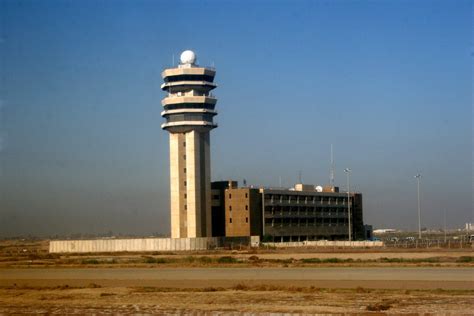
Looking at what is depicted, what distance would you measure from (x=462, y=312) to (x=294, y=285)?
1659 centimetres

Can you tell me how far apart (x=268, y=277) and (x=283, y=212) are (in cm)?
10201

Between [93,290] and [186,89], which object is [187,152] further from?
[93,290]

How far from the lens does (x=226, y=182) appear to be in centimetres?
15500

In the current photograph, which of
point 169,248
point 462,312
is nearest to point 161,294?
point 462,312

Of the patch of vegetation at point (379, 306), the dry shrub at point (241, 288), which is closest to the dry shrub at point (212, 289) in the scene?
the dry shrub at point (241, 288)

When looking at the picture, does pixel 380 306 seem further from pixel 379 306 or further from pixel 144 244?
pixel 144 244

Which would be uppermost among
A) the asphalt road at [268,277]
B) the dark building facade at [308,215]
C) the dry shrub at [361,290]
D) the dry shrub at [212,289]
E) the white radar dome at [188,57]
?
the white radar dome at [188,57]

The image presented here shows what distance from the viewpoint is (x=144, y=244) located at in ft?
454

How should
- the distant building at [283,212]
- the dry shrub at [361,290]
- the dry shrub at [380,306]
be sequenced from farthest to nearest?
the distant building at [283,212], the dry shrub at [361,290], the dry shrub at [380,306]

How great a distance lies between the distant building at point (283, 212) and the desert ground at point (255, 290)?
7786 cm

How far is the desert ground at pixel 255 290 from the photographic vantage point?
118 ft

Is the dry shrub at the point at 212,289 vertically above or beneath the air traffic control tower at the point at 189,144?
beneath

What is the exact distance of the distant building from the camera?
492ft

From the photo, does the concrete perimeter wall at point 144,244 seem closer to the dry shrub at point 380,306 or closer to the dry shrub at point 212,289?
the dry shrub at point 212,289
